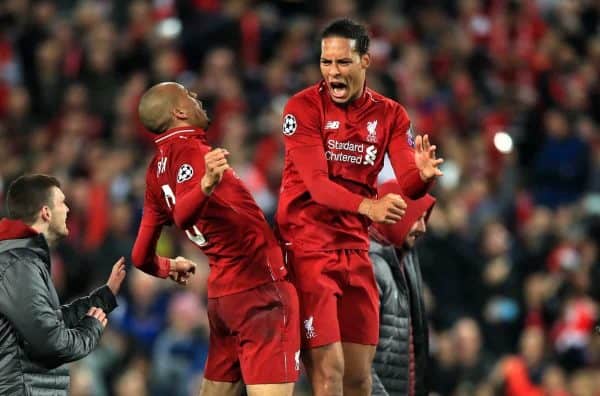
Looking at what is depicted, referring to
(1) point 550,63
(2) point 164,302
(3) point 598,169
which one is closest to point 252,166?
(2) point 164,302

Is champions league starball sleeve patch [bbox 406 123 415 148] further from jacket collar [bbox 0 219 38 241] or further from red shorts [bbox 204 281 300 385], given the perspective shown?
jacket collar [bbox 0 219 38 241]

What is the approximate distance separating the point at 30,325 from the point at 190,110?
1.16 metres

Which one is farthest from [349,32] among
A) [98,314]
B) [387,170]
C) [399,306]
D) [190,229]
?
[387,170]

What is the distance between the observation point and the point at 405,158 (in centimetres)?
595

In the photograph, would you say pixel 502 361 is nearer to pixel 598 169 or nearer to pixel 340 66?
pixel 598 169

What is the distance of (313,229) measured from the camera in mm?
6043

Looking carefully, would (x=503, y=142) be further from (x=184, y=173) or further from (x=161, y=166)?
(x=184, y=173)

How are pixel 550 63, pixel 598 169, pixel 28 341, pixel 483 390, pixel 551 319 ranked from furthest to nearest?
pixel 550 63 < pixel 598 169 < pixel 551 319 < pixel 483 390 < pixel 28 341

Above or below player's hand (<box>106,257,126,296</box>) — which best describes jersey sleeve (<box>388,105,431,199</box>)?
above

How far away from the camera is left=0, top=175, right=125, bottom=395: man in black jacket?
5.55 meters

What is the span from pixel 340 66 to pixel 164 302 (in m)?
4.90

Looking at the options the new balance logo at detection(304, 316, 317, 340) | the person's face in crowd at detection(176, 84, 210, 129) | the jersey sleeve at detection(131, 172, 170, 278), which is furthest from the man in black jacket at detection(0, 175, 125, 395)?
the new balance logo at detection(304, 316, 317, 340)

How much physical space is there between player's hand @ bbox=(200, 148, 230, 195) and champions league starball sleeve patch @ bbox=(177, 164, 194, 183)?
24 centimetres

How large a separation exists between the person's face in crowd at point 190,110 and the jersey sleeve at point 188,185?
187 mm
